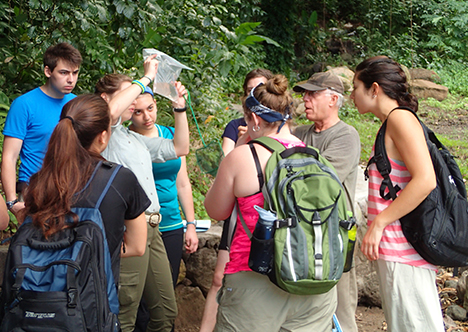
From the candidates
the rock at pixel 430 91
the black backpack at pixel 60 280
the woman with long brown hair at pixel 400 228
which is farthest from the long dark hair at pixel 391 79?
the rock at pixel 430 91

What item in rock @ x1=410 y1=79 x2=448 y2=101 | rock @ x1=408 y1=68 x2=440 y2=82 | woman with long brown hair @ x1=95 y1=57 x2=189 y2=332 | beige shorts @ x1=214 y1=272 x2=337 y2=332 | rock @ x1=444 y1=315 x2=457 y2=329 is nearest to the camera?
beige shorts @ x1=214 y1=272 x2=337 y2=332

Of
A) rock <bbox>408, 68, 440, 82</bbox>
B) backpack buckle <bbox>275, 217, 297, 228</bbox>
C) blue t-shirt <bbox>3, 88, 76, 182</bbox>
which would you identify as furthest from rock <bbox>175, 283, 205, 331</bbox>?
rock <bbox>408, 68, 440, 82</bbox>

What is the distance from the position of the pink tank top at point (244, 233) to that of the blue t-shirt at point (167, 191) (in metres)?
1.01

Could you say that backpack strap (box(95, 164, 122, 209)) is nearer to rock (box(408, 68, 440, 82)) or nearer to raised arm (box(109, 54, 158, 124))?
raised arm (box(109, 54, 158, 124))

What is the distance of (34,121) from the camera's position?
10.9 ft

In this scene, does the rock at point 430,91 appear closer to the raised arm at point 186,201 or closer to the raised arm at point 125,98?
the raised arm at point 186,201

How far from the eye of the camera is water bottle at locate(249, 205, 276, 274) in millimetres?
1947

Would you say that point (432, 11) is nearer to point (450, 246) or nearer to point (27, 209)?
point (450, 246)

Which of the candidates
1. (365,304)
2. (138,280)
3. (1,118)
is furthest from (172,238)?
(1,118)

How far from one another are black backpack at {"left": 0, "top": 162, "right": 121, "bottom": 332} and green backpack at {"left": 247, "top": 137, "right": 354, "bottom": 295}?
0.70 metres

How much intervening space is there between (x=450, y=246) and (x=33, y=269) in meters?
1.85

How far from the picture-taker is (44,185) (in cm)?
183

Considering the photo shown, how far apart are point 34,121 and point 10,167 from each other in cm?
37

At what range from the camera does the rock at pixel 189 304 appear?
4.00 meters
